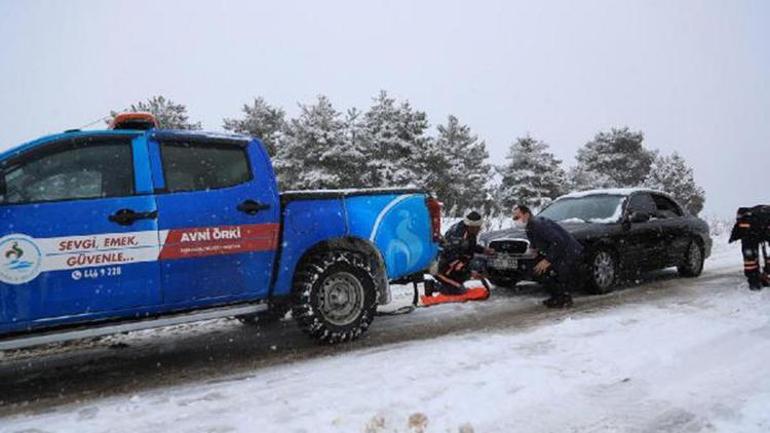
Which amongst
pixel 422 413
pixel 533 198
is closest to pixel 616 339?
pixel 422 413

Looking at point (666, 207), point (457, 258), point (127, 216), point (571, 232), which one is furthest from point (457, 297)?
point (666, 207)

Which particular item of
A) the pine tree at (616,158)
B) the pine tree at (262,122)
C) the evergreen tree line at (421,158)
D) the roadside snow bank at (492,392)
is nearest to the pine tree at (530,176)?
the evergreen tree line at (421,158)

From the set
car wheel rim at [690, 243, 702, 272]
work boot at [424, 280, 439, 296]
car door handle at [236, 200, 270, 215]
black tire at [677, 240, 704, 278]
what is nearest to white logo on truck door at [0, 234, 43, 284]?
car door handle at [236, 200, 270, 215]

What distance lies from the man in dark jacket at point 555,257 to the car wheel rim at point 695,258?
11.8 ft

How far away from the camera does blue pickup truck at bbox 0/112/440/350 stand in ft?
14.6

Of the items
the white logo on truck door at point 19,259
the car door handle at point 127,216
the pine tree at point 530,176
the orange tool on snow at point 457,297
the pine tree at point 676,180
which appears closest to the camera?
the white logo on truck door at point 19,259

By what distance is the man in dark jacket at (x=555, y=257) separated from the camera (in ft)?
25.3

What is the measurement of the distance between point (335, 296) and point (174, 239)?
1.70 m

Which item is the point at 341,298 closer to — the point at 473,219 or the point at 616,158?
the point at 473,219

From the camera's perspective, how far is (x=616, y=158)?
4775 cm

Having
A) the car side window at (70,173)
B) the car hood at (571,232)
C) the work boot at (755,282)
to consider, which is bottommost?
the work boot at (755,282)

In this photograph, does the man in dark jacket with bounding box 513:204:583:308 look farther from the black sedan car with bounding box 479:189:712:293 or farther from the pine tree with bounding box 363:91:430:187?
the pine tree with bounding box 363:91:430:187

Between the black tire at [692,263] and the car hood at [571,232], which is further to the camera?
the black tire at [692,263]

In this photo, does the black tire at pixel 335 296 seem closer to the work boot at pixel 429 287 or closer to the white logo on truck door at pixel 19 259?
the work boot at pixel 429 287
